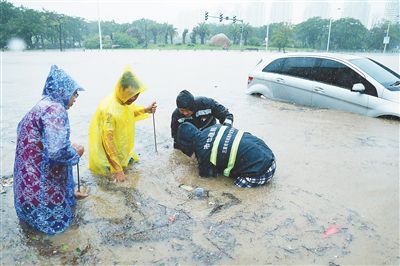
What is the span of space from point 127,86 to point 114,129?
56 centimetres

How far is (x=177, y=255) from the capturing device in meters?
2.88

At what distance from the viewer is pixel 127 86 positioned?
4.03 m

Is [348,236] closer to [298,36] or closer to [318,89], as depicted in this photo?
[318,89]

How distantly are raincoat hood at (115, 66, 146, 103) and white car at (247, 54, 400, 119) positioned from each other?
15.3ft

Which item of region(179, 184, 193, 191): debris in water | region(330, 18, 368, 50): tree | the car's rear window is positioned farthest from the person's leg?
region(330, 18, 368, 50): tree

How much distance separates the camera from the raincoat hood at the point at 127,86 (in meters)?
4.00

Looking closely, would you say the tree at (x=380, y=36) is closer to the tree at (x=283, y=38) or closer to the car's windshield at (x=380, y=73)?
the tree at (x=283, y=38)

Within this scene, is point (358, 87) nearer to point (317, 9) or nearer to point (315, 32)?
point (315, 32)

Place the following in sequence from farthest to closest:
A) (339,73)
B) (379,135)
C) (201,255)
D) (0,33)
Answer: (0,33), (339,73), (379,135), (201,255)

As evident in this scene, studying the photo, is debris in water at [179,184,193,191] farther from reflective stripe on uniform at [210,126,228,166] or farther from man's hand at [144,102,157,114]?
man's hand at [144,102,157,114]

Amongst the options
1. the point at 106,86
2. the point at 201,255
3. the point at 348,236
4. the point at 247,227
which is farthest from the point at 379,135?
the point at 106,86

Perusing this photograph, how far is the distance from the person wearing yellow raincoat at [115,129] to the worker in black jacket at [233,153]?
2.57 feet

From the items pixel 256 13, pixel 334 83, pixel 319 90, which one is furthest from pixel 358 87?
pixel 256 13

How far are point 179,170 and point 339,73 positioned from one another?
4425mm
